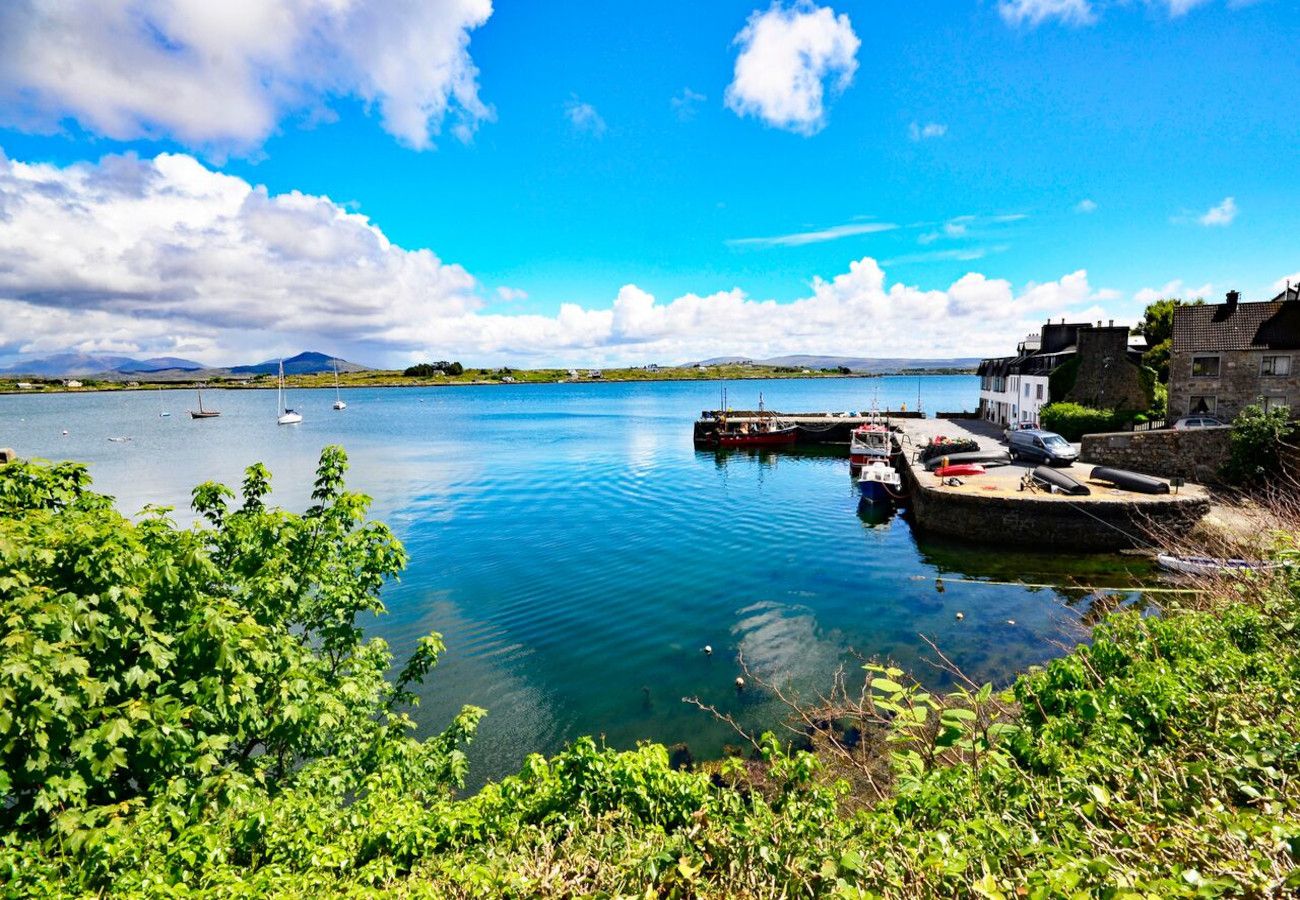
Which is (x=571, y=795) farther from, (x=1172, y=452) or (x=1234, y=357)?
(x=1234, y=357)

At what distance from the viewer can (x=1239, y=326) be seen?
41.7 meters

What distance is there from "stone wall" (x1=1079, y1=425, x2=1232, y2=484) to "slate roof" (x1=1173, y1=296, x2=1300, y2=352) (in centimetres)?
1286

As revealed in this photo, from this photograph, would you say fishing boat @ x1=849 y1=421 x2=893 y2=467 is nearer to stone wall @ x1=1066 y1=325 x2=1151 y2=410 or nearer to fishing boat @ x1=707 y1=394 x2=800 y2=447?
stone wall @ x1=1066 y1=325 x2=1151 y2=410

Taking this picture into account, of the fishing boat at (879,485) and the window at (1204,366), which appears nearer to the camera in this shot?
the window at (1204,366)

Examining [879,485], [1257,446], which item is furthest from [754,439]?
[1257,446]

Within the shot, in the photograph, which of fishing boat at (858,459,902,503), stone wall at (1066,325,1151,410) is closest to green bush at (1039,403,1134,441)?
stone wall at (1066,325,1151,410)

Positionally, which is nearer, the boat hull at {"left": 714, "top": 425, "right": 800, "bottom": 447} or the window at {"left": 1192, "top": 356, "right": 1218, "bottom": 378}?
the window at {"left": 1192, "top": 356, "right": 1218, "bottom": 378}

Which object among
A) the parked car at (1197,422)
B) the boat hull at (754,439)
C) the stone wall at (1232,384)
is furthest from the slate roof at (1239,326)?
the boat hull at (754,439)

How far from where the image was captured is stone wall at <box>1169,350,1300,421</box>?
39.5 metres

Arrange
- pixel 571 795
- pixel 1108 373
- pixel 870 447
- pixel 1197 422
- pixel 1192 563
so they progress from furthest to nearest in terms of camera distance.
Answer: pixel 870 447 < pixel 1108 373 < pixel 1197 422 < pixel 1192 563 < pixel 571 795

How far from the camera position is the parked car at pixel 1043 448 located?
3975cm

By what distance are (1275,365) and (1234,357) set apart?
2.23 metres

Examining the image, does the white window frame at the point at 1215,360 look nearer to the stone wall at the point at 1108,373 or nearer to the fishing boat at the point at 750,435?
the stone wall at the point at 1108,373

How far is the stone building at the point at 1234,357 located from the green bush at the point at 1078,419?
16.1 ft
